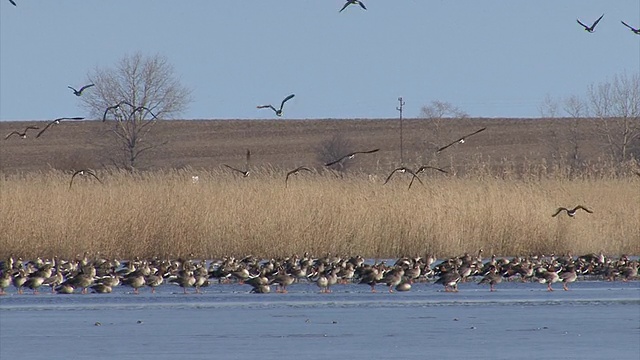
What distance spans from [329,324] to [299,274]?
14.7 feet

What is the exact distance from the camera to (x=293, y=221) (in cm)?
2031

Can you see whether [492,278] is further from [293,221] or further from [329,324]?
[293,221]

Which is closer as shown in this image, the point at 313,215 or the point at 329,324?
the point at 329,324

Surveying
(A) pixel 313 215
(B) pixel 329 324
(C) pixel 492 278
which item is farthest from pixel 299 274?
(B) pixel 329 324

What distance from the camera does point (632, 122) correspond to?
70812 mm

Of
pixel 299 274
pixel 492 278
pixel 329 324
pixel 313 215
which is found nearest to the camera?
pixel 329 324

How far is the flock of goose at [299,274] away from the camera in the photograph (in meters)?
15.6

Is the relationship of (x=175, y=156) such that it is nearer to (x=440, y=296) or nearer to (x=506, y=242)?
(x=506, y=242)

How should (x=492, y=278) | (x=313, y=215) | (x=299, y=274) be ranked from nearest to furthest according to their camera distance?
(x=492, y=278) < (x=299, y=274) < (x=313, y=215)

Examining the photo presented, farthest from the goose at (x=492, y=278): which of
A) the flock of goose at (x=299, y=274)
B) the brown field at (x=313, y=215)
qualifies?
the brown field at (x=313, y=215)

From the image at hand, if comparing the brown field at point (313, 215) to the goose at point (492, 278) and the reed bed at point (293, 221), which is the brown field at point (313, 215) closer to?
the reed bed at point (293, 221)

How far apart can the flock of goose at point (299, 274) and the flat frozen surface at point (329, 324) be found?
0.64ft

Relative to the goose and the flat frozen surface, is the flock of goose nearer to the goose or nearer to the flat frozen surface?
the goose

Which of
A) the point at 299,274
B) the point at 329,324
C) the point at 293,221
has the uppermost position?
the point at 293,221
